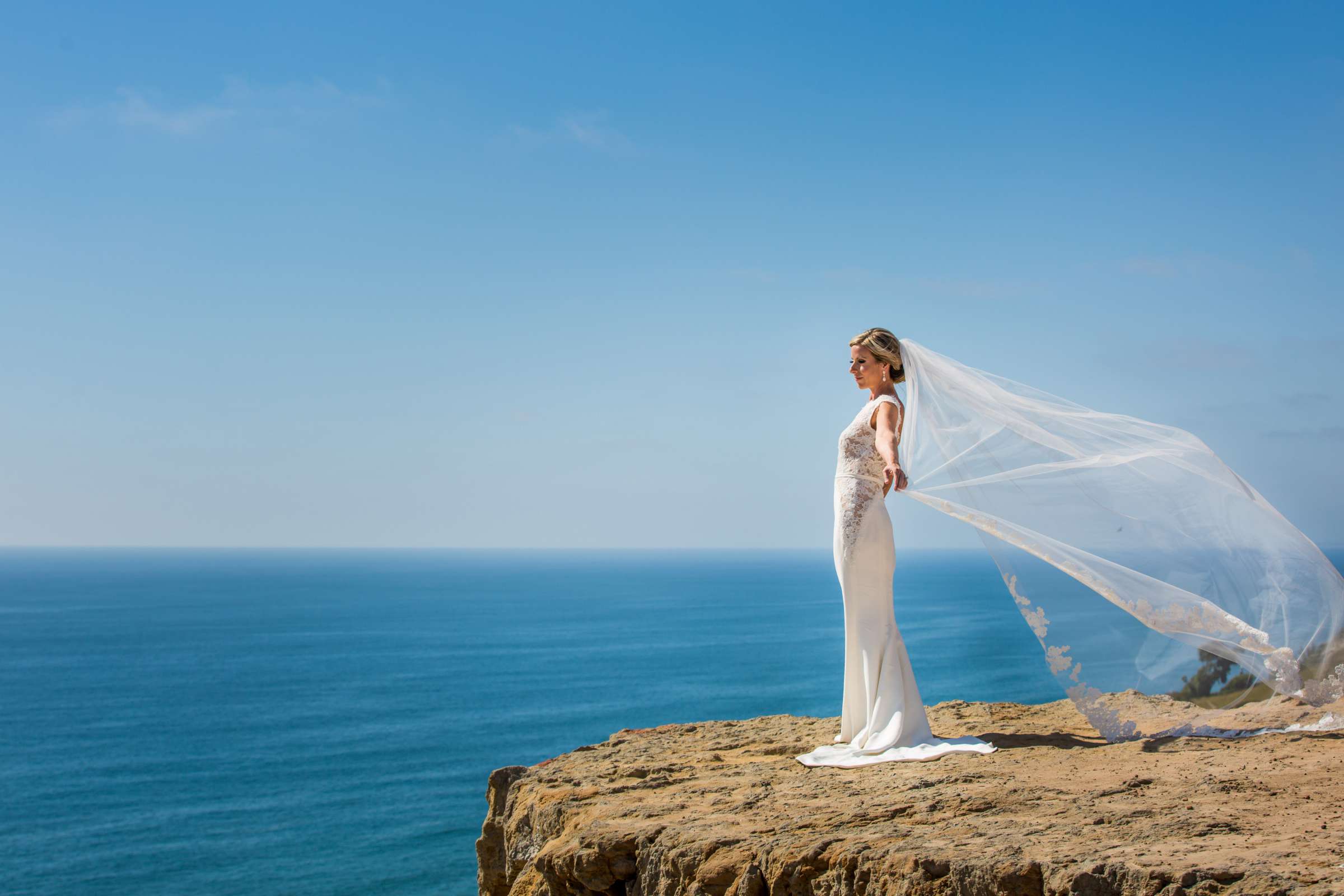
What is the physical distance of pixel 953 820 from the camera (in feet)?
15.1

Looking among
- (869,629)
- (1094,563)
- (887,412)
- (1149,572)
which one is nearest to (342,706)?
(869,629)

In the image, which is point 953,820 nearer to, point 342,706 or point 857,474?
point 857,474

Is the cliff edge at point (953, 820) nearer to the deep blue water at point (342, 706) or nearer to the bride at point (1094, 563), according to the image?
the bride at point (1094, 563)

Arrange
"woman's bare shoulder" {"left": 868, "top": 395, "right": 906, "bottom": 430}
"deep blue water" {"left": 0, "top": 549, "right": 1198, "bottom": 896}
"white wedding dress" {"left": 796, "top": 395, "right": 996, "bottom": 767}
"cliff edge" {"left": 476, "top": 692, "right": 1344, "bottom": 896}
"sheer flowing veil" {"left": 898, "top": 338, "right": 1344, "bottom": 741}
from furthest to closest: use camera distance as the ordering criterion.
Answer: "deep blue water" {"left": 0, "top": 549, "right": 1198, "bottom": 896}, "woman's bare shoulder" {"left": 868, "top": 395, "right": 906, "bottom": 430}, "white wedding dress" {"left": 796, "top": 395, "right": 996, "bottom": 767}, "sheer flowing veil" {"left": 898, "top": 338, "right": 1344, "bottom": 741}, "cliff edge" {"left": 476, "top": 692, "right": 1344, "bottom": 896}

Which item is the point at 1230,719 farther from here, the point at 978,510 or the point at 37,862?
the point at 37,862

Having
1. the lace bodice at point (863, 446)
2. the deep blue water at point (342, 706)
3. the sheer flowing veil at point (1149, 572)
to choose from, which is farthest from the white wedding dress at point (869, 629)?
the deep blue water at point (342, 706)

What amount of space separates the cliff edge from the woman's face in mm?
2705

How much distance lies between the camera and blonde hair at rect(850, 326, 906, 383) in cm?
683

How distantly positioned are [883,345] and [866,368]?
21 centimetres

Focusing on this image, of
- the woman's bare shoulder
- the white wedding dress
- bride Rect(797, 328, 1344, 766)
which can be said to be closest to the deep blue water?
the white wedding dress

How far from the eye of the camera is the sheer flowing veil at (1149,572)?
6.11 metres

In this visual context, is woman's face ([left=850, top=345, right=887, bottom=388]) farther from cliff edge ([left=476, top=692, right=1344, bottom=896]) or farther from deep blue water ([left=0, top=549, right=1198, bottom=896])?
deep blue water ([left=0, top=549, right=1198, bottom=896])

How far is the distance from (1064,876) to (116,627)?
115 metres

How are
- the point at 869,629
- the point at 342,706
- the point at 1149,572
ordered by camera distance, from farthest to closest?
the point at 342,706 < the point at 869,629 < the point at 1149,572
